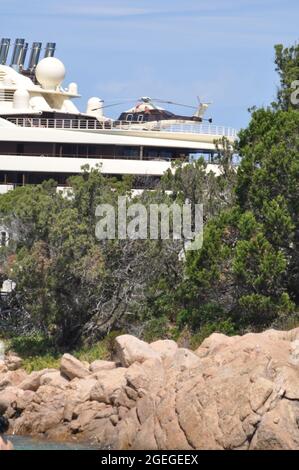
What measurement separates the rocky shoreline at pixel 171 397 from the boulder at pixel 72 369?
0.03 metres

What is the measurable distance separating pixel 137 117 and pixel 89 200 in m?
22.1

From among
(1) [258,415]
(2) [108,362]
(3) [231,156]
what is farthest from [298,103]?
(1) [258,415]

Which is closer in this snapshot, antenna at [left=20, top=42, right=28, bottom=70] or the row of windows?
the row of windows

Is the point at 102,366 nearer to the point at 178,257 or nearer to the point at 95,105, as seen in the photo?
the point at 178,257

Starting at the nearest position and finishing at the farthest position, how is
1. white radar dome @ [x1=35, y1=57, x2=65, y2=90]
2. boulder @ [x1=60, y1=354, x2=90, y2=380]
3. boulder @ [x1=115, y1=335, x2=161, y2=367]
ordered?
boulder @ [x1=115, y1=335, x2=161, y2=367]
boulder @ [x1=60, y1=354, x2=90, y2=380]
white radar dome @ [x1=35, y1=57, x2=65, y2=90]

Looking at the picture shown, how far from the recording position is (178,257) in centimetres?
4969

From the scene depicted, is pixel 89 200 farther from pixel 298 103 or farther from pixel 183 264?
pixel 298 103

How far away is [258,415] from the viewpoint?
106 feet

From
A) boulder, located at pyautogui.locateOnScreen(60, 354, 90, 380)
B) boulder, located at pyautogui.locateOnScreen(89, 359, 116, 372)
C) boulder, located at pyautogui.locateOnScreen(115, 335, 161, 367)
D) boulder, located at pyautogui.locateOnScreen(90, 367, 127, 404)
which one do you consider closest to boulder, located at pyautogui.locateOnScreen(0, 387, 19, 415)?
boulder, located at pyautogui.locateOnScreen(60, 354, 90, 380)

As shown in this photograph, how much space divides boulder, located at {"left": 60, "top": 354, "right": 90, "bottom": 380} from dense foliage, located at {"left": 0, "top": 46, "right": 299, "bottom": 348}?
4519 millimetres

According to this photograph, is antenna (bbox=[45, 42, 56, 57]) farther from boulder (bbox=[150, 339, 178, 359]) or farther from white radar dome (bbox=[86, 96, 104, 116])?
boulder (bbox=[150, 339, 178, 359])

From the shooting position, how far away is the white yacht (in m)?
65.4

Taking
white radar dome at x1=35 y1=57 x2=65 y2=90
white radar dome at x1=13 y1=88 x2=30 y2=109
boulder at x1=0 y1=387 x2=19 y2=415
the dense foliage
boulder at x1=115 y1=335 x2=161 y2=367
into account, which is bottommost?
boulder at x1=0 y1=387 x2=19 y2=415

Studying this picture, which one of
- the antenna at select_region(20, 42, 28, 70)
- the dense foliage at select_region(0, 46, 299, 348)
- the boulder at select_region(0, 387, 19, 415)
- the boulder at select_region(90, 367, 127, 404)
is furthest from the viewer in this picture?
the antenna at select_region(20, 42, 28, 70)
